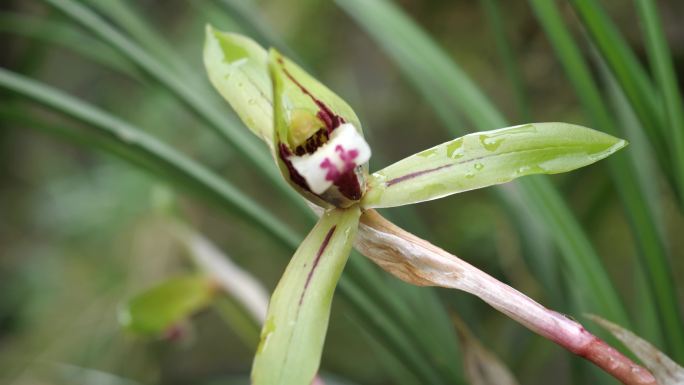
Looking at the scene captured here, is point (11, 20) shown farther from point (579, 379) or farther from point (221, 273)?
point (579, 379)

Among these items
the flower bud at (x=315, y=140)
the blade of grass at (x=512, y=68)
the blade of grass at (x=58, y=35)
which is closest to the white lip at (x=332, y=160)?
the flower bud at (x=315, y=140)

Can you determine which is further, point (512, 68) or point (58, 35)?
point (58, 35)

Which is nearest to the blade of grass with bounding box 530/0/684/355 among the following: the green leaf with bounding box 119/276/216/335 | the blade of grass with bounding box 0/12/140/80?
the green leaf with bounding box 119/276/216/335

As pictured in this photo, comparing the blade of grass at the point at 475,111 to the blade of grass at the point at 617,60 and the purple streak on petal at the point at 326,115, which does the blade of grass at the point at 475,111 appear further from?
the purple streak on petal at the point at 326,115

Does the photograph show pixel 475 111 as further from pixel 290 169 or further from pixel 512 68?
pixel 290 169

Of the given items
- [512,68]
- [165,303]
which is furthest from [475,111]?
[165,303]
